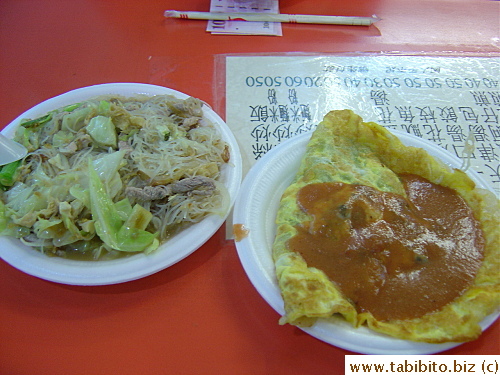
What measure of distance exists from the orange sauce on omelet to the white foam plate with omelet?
0.13 metres

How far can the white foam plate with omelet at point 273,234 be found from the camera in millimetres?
1587

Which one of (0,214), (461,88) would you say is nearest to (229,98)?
(0,214)

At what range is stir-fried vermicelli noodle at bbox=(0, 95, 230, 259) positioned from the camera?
1990 millimetres

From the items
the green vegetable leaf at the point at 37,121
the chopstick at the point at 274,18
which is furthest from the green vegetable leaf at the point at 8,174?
the chopstick at the point at 274,18

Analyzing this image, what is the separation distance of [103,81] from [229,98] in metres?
1.33

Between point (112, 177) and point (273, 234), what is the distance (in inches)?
43.7

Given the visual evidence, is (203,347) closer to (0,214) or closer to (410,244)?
(410,244)

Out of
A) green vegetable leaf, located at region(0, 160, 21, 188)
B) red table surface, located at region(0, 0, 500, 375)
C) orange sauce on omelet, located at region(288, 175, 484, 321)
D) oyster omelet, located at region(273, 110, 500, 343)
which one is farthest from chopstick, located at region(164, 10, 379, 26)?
orange sauce on omelet, located at region(288, 175, 484, 321)

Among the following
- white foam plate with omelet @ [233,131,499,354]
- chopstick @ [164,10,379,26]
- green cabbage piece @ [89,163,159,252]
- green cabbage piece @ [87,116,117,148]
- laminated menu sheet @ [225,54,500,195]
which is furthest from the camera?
chopstick @ [164,10,379,26]

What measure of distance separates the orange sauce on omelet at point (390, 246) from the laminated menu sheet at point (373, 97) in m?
0.95

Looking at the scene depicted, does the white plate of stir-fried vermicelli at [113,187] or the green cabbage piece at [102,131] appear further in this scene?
the green cabbage piece at [102,131]

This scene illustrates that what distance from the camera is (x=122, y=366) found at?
71.0 inches

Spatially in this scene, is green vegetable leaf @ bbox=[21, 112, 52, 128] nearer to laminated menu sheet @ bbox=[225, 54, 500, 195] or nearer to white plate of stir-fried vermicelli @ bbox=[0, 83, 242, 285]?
white plate of stir-fried vermicelli @ bbox=[0, 83, 242, 285]

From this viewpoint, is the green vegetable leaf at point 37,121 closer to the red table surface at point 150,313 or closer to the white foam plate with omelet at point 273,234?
the red table surface at point 150,313
